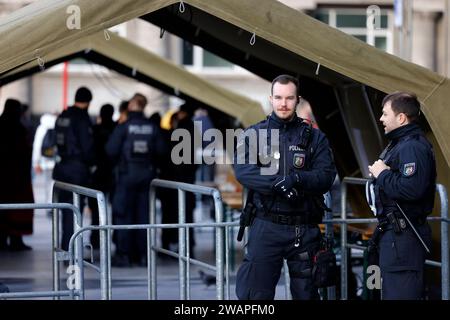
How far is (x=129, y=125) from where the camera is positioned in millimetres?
13305

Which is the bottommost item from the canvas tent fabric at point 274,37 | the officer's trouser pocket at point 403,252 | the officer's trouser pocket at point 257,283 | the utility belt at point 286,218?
the officer's trouser pocket at point 257,283

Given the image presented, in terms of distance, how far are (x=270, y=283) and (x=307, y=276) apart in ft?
0.80

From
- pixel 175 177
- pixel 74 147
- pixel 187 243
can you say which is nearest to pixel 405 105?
pixel 187 243

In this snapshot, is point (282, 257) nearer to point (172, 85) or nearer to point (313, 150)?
point (313, 150)

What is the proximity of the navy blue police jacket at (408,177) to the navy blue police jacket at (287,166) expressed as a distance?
0.36 meters

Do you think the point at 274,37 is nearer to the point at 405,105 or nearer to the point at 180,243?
the point at 405,105

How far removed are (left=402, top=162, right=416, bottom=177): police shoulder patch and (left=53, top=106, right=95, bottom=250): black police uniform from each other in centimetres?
661

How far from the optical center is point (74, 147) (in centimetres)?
1329

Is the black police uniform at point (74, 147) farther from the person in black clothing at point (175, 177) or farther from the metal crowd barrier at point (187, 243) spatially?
the metal crowd barrier at point (187, 243)

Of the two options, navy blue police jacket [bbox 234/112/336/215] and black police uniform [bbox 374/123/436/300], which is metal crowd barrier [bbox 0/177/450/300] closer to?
navy blue police jacket [bbox 234/112/336/215]

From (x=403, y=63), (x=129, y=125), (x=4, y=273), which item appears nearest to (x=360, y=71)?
(x=403, y=63)

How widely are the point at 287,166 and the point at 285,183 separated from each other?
254mm

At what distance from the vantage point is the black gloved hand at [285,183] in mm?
7129

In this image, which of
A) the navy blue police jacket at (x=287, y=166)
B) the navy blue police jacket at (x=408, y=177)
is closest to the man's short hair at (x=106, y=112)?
the navy blue police jacket at (x=287, y=166)
